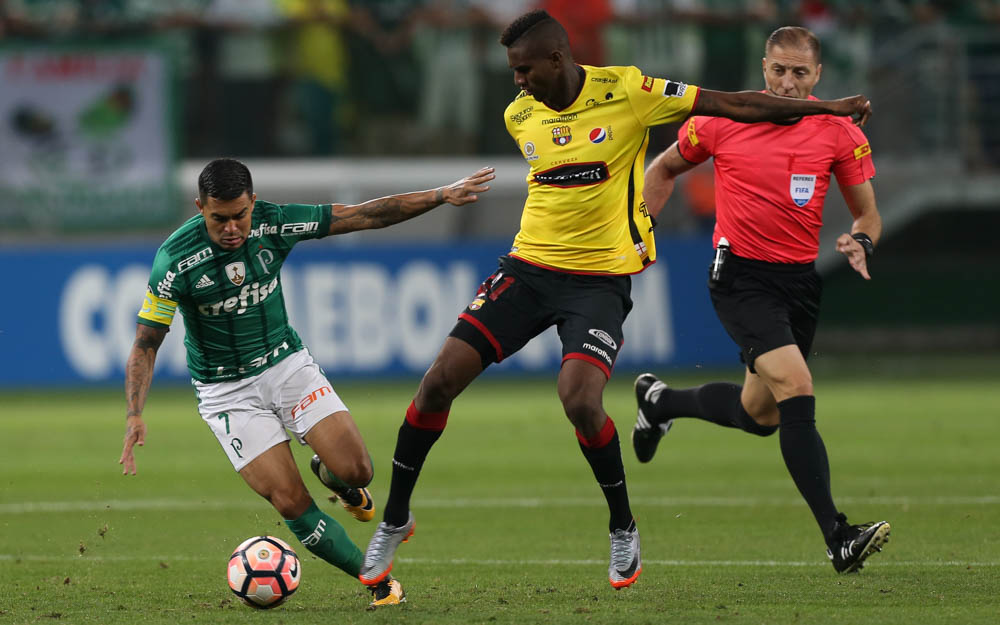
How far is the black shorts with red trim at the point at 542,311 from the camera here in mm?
6738

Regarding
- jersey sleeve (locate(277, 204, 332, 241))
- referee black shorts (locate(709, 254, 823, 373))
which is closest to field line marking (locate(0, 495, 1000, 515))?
referee black shorts (locate(709, 254, 823, 373))

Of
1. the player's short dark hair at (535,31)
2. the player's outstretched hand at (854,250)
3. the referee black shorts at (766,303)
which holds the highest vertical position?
the player's short dark hair at (535,31)

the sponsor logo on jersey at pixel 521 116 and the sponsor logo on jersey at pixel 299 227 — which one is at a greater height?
the sponsor logo on jersey at pixel 521 116

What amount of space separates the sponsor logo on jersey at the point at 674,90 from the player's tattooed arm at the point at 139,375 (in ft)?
7.86

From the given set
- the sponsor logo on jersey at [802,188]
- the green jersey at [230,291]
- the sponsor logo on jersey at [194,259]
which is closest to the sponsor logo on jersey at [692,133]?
the sponsor logo on jersey at [802,188]

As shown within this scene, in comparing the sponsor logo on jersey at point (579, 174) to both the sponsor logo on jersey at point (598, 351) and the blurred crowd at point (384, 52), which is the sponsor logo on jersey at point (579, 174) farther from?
the blurred crowd at point (384, 52)

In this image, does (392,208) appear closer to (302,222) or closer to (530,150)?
(302,222)

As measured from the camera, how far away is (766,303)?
7.34m

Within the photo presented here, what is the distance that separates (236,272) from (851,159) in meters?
2.98

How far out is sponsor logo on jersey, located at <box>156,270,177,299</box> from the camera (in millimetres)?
6469

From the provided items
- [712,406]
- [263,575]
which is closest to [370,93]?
[712,406]

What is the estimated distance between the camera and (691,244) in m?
18.8

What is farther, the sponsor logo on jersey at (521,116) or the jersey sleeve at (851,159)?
the jersey sleeve at (851,159)

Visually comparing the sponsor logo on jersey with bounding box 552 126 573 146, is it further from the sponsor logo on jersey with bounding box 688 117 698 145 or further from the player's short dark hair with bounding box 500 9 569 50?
the sponsor logo on jersey with bounding box 688 117 698 145
